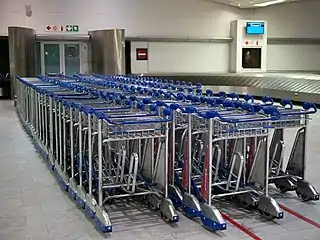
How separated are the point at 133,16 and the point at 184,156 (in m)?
13.6

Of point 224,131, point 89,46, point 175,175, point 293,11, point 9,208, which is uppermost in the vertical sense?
point 293,11

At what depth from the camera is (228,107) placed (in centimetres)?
393

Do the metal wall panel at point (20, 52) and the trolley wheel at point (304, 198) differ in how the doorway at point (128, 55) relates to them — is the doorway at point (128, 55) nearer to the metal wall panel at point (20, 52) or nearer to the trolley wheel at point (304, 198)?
the metal wall panel at point (20, 52)

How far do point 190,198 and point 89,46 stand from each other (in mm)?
13743

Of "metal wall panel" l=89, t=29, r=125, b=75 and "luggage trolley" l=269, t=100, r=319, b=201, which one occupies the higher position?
"metal wall panel" l=89, t=29, r=125, b=75

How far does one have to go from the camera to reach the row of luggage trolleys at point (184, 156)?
130 inches

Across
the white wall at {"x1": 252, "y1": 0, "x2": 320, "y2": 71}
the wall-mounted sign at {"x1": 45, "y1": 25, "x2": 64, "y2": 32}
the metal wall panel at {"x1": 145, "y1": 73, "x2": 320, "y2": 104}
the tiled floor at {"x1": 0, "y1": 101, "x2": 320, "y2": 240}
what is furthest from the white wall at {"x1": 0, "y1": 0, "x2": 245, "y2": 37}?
the tiled floor at {"x1": 0, "y1": 101, "x2": 320, "y2": 240}

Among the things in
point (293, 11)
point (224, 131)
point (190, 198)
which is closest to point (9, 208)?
point (190, 198)

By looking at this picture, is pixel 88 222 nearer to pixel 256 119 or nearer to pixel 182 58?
pixel 256 119

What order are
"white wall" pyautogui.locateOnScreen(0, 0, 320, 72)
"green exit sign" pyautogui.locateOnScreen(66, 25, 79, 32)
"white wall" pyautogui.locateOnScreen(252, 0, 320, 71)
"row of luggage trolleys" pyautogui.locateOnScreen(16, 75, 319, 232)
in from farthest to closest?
"white wall" pyautogui.locateOnScreen(252, 0, 320, 71)
"green exit sign" pyautogui.locateOnScreen(66, 25, 79, 32)
"white wall" pyautogui.locateOnScreen(0, 0, 320, 72)
"row of luggage trolleys" pyautogui.locateOnScreen(16, 75, 319, 232)

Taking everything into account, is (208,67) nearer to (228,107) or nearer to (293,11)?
(293,11)

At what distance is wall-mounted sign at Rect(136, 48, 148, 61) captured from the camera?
1670 cm

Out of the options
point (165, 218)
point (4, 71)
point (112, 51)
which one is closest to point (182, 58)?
point (112, 51)

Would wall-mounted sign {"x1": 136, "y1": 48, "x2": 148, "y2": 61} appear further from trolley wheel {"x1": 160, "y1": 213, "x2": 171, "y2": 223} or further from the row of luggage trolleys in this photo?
trolley wheel {"x1": 160, "y1": 213, "x2": 171, "y2": 223}
